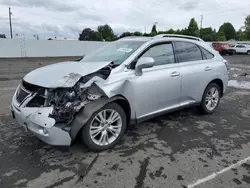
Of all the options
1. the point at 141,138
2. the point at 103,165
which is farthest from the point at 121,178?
the point at 141,138

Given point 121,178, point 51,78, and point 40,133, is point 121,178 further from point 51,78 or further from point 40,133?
point 51,78

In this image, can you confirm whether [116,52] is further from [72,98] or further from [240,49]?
[240,49]

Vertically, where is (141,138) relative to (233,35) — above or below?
below

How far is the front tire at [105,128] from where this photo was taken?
123 inches

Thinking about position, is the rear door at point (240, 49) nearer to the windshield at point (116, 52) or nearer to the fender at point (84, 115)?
the windshield at point (116, 52)

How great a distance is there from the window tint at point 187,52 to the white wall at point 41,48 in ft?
77.9

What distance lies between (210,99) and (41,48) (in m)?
25.0

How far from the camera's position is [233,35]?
87.8m

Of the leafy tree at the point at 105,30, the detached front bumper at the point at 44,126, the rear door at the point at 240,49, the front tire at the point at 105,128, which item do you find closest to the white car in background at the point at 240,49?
the rear door at the point at 240,49

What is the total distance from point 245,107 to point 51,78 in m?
4.96

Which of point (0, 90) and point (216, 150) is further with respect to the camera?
point (0, 90)

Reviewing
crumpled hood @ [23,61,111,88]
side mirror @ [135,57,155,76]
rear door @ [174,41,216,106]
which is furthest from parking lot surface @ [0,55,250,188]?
side mirror @ [135,57,155,76]

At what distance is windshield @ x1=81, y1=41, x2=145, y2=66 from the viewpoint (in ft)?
12.4

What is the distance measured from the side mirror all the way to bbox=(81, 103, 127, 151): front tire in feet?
2.15
